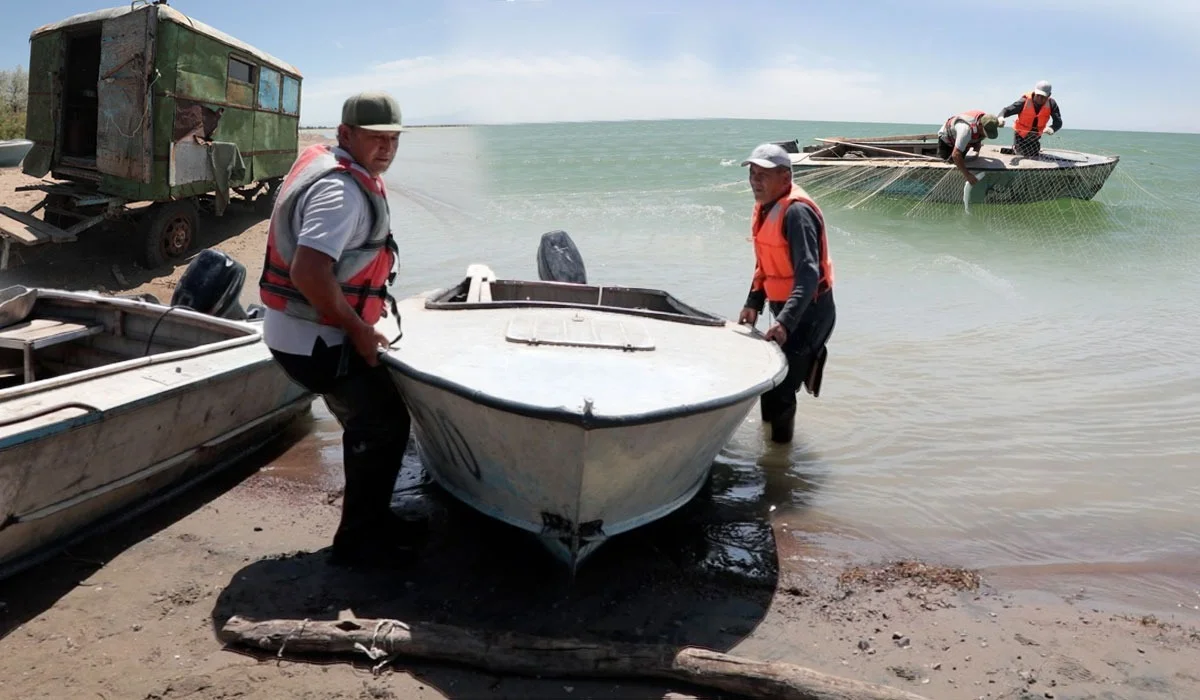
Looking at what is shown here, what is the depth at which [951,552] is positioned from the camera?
476 centimetres

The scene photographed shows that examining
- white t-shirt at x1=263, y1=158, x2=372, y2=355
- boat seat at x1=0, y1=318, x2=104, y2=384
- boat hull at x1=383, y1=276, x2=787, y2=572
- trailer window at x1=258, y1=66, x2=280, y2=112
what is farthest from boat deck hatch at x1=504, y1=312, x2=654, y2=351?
trailer window at x1=258, y1=66, x2=280, y2=112

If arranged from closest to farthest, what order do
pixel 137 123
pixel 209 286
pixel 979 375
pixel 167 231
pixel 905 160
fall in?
pixel 209 286
pixel 979 375
pixel 137 123
pixel 167 231
pixel 905 160

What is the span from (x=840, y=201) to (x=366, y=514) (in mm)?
18439

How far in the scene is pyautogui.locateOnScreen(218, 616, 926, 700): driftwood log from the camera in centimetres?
312

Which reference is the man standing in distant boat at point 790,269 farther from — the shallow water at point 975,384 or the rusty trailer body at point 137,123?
the rusty trailer body at point 137,123

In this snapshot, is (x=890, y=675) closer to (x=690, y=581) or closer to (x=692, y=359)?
(x=690, y=581)

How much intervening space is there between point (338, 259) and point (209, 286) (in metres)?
3.26

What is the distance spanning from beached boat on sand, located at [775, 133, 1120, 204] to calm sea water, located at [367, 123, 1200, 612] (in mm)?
557

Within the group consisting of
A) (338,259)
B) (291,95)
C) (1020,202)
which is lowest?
(338,259)

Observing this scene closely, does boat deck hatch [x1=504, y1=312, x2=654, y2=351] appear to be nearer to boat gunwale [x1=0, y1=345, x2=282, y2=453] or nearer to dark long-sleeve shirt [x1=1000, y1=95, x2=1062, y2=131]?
boat gunwale [x1=0, y1=345, x2=282, y2=453]

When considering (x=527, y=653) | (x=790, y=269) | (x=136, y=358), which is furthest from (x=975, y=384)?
(x=136, y=358)

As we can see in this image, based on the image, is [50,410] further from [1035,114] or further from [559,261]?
[1035,114]

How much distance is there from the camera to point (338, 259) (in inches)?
127

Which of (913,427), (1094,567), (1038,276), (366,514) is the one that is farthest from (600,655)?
(1038,276)
